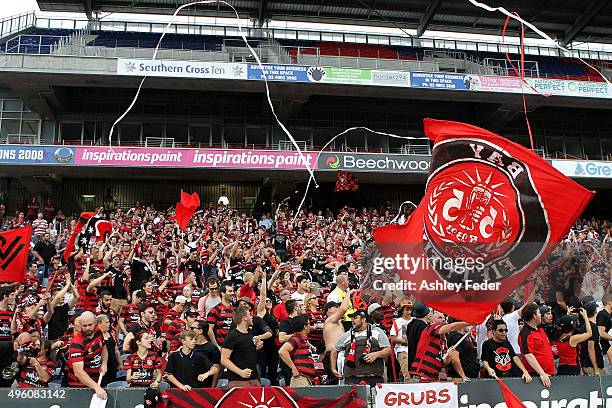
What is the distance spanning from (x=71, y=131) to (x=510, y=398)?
28.1 m

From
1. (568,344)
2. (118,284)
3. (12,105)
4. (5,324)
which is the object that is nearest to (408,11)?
(12,105)

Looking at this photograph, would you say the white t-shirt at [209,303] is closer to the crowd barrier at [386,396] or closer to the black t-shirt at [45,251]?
the crowd barrier at [386,396]

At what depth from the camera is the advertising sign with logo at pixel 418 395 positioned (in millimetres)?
6348

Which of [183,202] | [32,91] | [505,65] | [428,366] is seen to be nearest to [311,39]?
[505,65]

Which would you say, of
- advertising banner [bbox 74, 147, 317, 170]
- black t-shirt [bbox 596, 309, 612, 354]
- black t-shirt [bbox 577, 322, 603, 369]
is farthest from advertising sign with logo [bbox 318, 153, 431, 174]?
black t-shirt [bbox 577, 322, 603, 369]

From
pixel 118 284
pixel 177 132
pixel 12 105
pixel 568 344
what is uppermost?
pixel 12 105

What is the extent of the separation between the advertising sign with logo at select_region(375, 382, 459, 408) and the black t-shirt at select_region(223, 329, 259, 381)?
1.60 meters

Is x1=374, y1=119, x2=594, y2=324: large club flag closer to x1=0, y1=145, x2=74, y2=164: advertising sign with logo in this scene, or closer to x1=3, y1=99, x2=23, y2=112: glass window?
x1=0, y1=145, x2=74, y2=164: advertising sign with logo

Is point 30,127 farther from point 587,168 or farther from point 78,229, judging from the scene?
point 587,168

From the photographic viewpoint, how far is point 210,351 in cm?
709

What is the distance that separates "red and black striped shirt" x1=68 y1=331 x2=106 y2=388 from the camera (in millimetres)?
6652

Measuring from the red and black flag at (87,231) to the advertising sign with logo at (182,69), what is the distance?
Answer: 41.8 ft

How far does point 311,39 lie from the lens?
1411 inches

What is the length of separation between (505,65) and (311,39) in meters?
11.9
